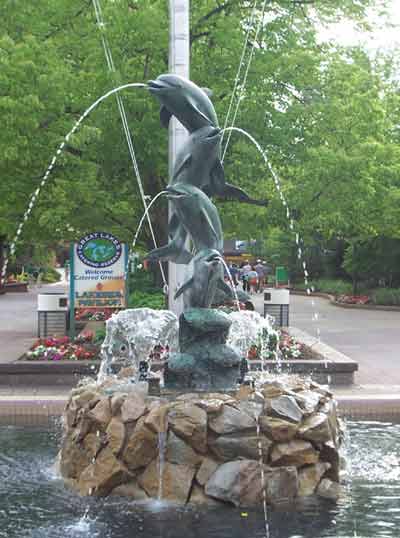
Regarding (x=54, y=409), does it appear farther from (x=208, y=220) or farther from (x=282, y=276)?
(x=282, y=276)

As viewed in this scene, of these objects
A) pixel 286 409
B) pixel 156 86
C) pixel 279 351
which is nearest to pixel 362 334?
pixel 279 351

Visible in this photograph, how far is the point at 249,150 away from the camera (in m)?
17.5

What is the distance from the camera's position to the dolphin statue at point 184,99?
29.9 ft

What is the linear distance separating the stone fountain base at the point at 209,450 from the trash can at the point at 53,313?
9991 mm

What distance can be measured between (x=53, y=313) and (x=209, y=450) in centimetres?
1192

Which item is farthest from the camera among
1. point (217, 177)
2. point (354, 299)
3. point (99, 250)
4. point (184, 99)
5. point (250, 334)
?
point (354, 299)

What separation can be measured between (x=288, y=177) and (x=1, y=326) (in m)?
8.74

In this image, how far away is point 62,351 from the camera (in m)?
13.6

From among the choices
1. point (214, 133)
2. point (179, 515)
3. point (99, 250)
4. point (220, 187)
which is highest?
point (214, 133)

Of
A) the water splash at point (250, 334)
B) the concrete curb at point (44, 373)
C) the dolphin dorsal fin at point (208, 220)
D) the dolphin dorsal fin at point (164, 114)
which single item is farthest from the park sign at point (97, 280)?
the dolphin dorsal fin at point (208, 220)

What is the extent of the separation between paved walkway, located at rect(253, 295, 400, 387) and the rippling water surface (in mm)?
5262

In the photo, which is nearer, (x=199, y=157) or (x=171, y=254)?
(x=199, y=157)

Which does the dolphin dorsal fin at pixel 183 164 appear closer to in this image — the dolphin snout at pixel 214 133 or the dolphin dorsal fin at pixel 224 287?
the dolphin snout at pixel 214 133

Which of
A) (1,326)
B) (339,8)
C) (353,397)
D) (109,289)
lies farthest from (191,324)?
(1,326)
